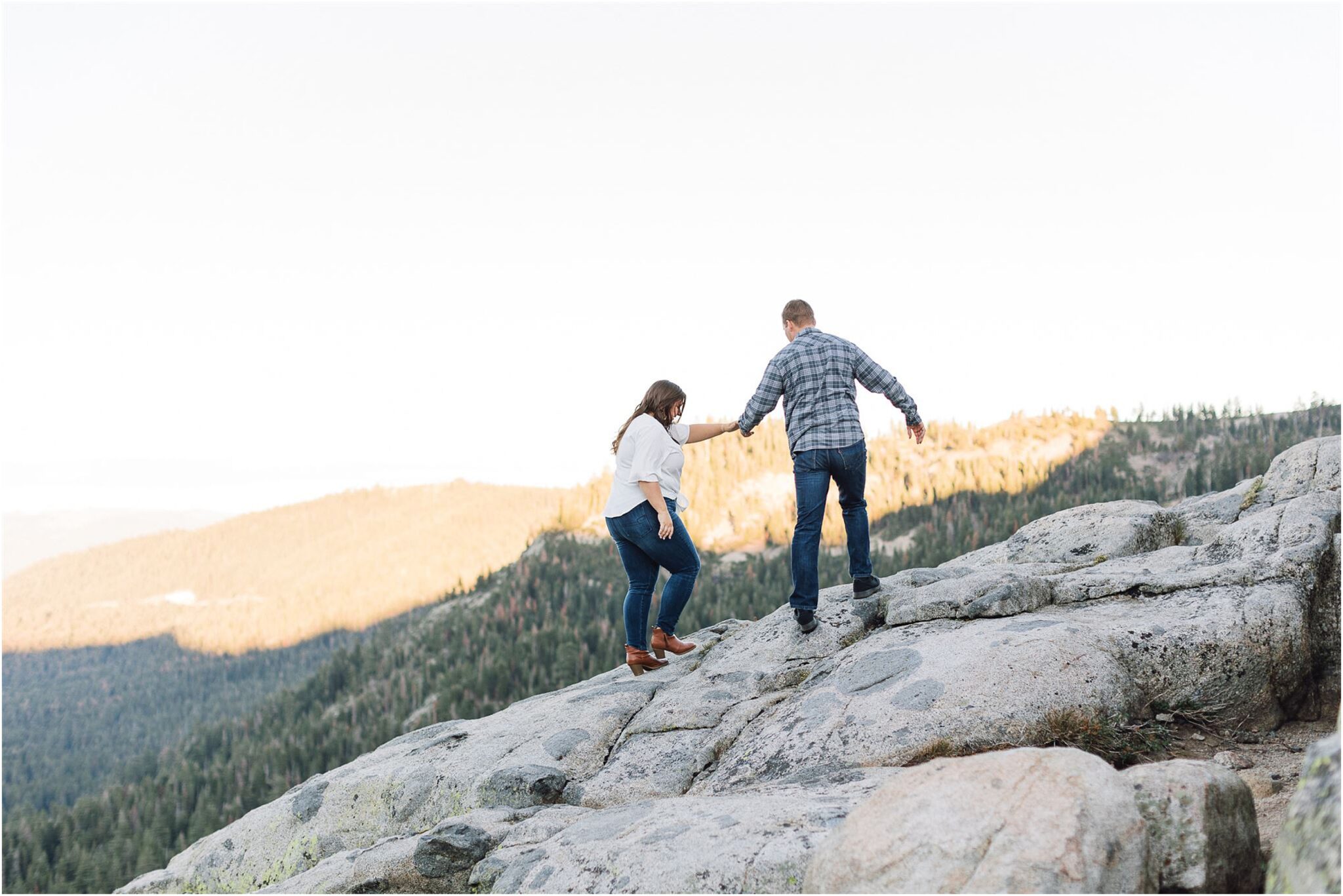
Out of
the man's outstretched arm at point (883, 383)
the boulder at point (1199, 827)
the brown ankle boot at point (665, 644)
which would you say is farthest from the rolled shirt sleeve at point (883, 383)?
the boulder at point (1199, 827)

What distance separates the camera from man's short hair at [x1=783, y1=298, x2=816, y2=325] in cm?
1005

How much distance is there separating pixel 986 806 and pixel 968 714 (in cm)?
295

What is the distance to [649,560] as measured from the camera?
10.3m

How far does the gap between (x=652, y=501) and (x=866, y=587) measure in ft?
9.53

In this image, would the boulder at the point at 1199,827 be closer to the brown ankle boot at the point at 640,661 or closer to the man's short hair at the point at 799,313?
the man's short hair at the point at 799,313

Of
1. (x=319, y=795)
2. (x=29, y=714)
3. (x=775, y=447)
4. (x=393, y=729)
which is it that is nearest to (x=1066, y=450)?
(x=775, y=447)

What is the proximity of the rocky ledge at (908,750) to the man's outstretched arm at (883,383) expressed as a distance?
7.07 ft

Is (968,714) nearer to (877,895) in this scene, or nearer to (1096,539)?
(877,895)

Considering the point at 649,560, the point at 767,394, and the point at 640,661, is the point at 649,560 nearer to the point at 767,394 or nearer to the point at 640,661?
the point at 640,661

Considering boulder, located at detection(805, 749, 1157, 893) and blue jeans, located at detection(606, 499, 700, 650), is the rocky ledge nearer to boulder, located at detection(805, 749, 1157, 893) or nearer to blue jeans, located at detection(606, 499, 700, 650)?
boulder, located at detection(805, 749, 1157, 893)

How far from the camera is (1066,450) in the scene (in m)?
91.8

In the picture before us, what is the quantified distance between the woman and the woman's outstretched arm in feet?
0.07

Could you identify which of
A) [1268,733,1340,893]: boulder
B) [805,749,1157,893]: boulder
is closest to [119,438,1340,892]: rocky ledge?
[805,749,1157,893]: boulder

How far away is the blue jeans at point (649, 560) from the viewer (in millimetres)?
9992
